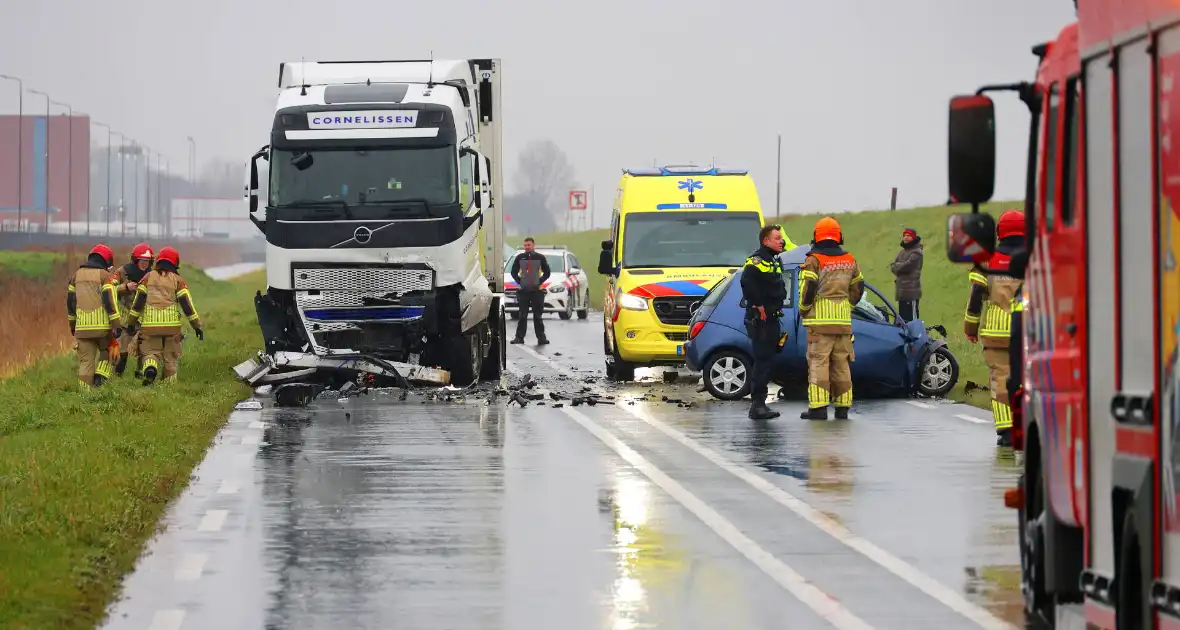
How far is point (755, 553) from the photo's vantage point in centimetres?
1046

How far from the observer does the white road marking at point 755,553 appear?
8.68m

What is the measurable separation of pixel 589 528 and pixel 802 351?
9474 millimetres

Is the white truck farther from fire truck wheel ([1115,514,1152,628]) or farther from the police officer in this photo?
fire truck wheel ([1115,514,1152,628])

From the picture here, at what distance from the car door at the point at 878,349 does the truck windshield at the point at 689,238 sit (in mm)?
4039

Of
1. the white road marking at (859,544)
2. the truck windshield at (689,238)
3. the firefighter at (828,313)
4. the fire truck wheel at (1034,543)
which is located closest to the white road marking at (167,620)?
the white road marking at (859,544)

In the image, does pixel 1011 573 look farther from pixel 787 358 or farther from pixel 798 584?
pixel 787 358

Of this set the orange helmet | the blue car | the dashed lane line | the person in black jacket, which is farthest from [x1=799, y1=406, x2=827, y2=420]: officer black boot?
the person in black jacket

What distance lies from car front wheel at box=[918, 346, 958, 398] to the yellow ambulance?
3.33m

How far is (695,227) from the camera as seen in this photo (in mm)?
25031

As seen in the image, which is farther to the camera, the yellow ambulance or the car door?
the yellow ambulance

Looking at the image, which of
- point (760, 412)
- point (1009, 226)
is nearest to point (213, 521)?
point (1009, 226)

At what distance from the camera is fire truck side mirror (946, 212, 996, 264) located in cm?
790

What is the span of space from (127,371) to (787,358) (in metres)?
9.35

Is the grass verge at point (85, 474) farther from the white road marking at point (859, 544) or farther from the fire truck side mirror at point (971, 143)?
the fire truck side mirror at point (971, 143)
